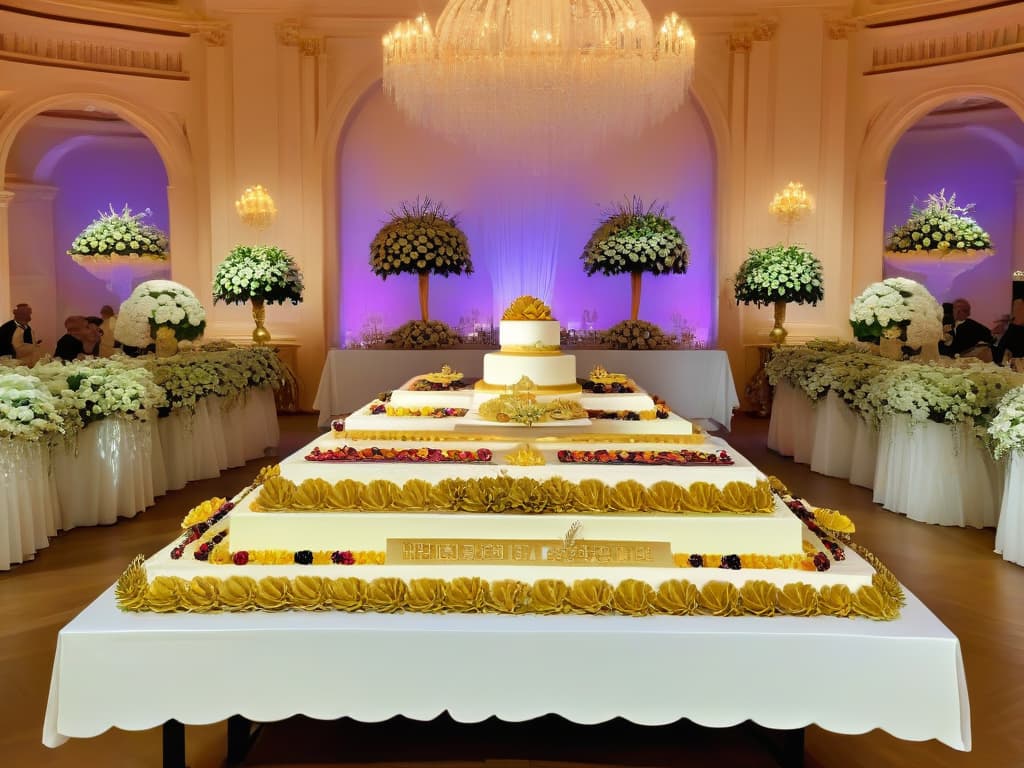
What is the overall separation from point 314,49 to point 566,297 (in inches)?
195

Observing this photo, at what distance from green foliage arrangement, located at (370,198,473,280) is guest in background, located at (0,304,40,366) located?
12.8 feet

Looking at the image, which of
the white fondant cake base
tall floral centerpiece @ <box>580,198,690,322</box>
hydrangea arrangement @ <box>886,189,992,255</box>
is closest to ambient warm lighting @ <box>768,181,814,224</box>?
hydrangea arrangement @ <box>886,189,992,255</box>

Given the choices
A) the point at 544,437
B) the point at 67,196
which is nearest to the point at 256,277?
the point at 544,437

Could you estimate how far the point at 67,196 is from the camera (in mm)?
15781

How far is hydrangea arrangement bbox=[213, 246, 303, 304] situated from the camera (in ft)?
33.1

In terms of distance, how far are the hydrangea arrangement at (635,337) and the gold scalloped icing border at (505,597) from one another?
286 inches

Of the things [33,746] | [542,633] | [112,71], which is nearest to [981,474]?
[542,633]

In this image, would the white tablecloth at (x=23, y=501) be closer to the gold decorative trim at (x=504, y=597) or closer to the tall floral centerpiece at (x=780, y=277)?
the gold decorative trim at (x=504, y=597)

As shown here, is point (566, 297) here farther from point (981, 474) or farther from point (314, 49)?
point (981, 474)

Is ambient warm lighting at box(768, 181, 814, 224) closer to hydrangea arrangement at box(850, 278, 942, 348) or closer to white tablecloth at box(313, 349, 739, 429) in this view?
white tablecloth at box(313, 349, 739, 429)

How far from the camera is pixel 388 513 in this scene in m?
3.14

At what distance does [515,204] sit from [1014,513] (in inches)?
346

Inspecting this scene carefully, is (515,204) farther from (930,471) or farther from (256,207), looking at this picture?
(930,471)

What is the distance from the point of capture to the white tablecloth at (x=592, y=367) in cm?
987
